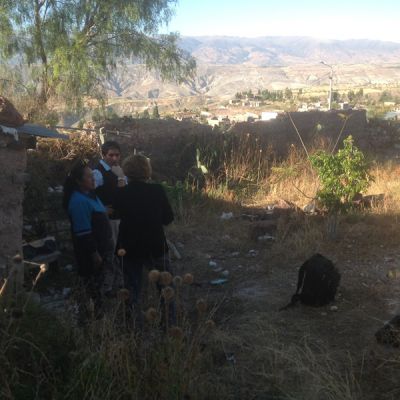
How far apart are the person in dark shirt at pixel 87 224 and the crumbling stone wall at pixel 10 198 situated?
0.60 meters

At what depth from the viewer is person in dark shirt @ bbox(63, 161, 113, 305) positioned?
3930mm

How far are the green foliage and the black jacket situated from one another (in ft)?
12.6

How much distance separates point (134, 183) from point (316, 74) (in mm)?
156654

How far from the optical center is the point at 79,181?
3.94 m

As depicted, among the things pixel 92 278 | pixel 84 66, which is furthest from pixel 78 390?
pixel 84 66

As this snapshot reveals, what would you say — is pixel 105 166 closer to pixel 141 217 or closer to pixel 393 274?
pixel 141 217

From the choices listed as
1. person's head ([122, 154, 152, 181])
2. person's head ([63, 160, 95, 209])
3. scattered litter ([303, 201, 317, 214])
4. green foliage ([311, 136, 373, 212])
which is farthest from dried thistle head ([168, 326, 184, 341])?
scattered litter ([303, 201, 317, 214])

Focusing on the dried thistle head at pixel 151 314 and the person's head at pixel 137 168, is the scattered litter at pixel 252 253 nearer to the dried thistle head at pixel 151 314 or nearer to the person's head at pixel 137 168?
the person's head at pixel 137 168

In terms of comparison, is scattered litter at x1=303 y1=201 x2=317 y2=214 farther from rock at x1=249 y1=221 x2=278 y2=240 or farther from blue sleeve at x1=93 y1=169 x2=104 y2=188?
blue sleeve at x1=93 y1=169 x2=104 y2=188

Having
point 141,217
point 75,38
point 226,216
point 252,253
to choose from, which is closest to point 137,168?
point 141,217

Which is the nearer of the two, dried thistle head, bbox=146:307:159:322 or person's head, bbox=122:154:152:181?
dried thistle head, bbox=146:307:159:322

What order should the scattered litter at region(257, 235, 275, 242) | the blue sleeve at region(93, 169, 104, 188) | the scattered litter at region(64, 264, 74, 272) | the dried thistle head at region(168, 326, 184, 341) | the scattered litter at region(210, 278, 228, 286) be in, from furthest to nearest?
the scattered litter at region(257, 235, 275, 242) < the scattered litter at region(64, 264, 74, 272) < the scattered litter at region(210, 278, 228, 286) < the blue sleeve at region(93, 169, 104, 188) < the dried thistle head at region(168, 326, 184, 341)

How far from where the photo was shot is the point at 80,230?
3.93 metres

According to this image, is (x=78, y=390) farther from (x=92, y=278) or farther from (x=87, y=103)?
(x=87, y=103)
